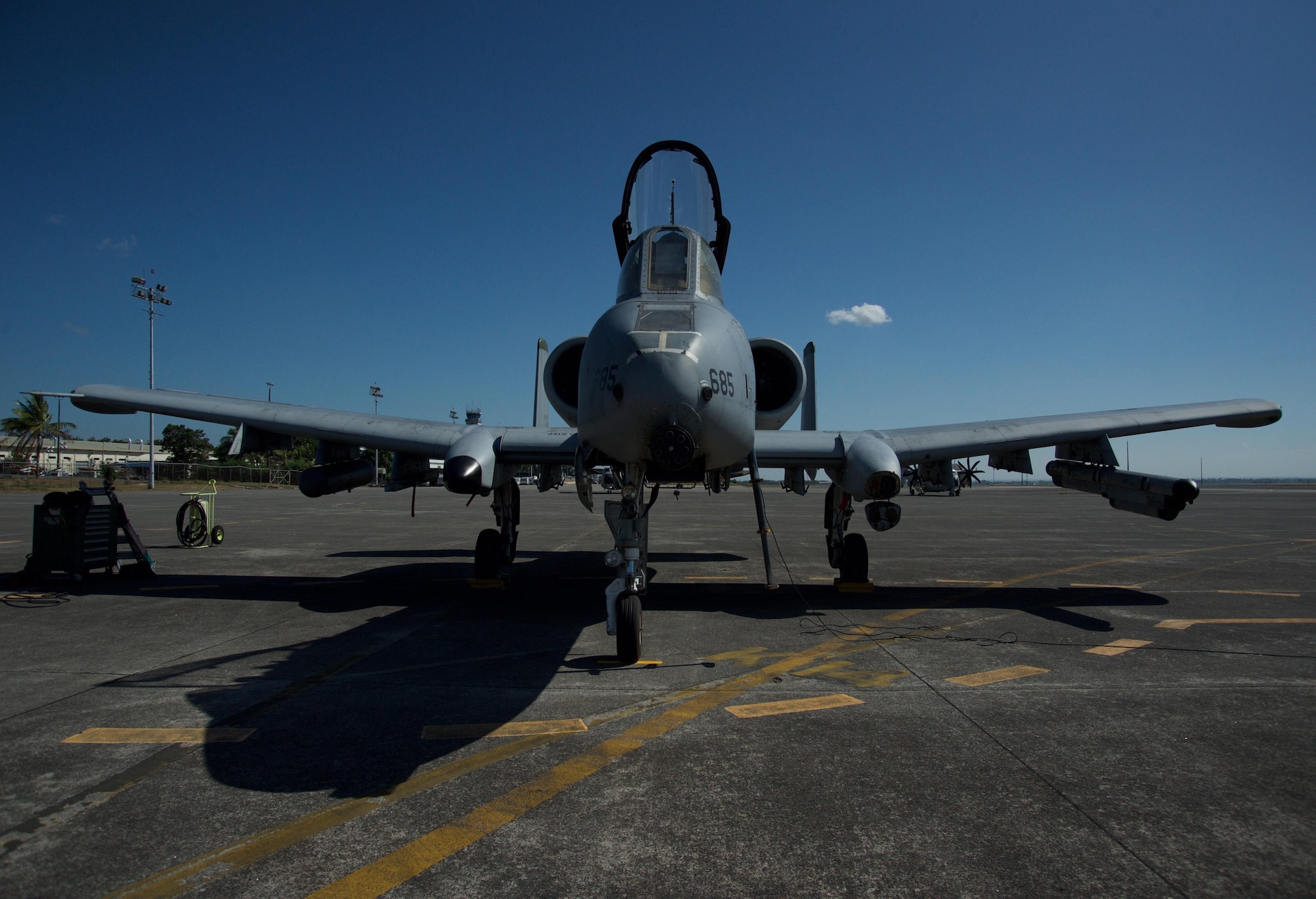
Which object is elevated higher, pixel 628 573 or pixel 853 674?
pixel 628 573

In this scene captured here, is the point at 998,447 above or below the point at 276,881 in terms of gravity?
above

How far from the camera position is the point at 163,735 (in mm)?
4215

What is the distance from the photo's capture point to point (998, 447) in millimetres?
9844

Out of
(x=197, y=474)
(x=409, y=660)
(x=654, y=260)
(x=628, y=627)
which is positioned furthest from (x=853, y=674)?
(x=197, y=474)

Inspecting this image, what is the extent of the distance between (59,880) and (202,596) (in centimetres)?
755

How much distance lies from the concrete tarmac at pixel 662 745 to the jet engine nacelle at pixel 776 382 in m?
2.49

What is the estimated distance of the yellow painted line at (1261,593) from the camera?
30.7ft

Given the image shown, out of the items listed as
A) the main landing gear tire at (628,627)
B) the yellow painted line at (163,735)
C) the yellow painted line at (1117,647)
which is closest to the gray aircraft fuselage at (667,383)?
the main landing gear tire at (628,627)

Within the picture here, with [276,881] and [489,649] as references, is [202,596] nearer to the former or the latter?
[489,649]

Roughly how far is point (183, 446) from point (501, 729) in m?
107

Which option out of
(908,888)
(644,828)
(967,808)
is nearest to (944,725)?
(967,808)

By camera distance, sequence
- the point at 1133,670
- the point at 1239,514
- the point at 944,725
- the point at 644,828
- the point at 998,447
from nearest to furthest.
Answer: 1. the point at 644,828
2. the point at 944,725
3. the point at 1133,670
4. the point at 998,447
5. the point at 1239,514

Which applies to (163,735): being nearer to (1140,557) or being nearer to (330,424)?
(330,424)

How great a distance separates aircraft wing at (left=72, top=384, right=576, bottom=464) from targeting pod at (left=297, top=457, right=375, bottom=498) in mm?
343
